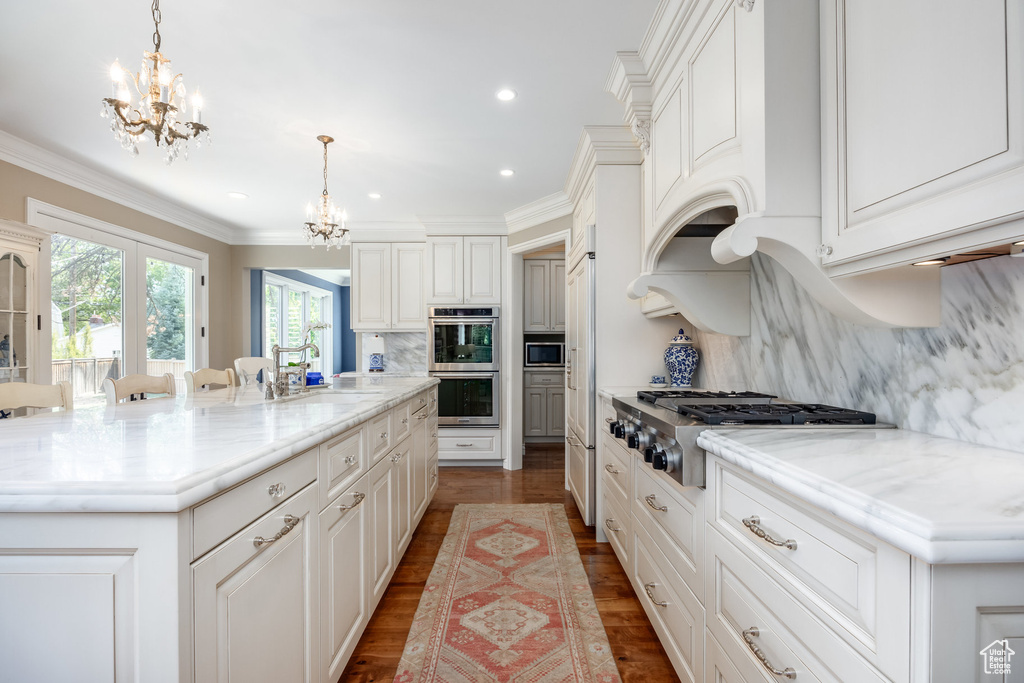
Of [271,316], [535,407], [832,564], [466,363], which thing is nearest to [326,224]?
[466,363]

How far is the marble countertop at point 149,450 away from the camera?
786 millimetres

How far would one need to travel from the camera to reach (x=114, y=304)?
4051 millimetres

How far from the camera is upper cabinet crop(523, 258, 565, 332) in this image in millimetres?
5812

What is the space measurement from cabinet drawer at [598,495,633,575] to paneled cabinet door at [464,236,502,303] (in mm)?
2722

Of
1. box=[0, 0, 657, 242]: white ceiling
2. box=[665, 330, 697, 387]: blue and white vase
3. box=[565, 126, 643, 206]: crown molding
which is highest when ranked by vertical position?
box=[0, 0, 657, 242]: white ceiling

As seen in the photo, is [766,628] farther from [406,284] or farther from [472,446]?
[406,284]

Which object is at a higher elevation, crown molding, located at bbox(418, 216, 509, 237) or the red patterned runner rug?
crown molding, located at bbox(418, 216, 509, 237)

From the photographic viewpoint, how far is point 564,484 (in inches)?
164

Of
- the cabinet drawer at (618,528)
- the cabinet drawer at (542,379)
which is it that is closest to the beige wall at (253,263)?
the cabinet drawer at (542,379)

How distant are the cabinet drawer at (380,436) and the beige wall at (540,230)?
8.60 feet

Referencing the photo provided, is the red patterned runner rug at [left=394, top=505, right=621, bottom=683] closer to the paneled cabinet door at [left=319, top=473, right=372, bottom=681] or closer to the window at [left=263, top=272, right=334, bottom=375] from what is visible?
the paneled cabinet door at [left=319, top=473, right=372, bottom=681]

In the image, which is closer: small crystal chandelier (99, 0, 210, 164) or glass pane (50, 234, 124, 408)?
small crystal chandelier (99, 0, 210, 164)

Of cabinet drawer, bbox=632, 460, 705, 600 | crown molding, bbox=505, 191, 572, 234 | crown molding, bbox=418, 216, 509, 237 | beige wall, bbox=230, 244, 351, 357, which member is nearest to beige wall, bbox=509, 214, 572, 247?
crown molding, bbox=505, 191, 572, 234

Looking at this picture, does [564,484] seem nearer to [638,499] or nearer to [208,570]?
[638,499]
